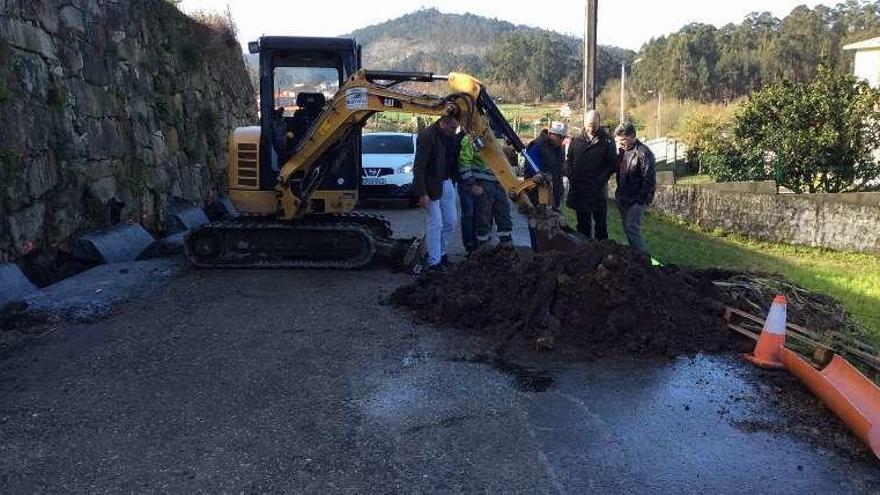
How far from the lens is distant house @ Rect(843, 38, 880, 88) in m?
33.7

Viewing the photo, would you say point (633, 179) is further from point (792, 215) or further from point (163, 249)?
point (792, 215)

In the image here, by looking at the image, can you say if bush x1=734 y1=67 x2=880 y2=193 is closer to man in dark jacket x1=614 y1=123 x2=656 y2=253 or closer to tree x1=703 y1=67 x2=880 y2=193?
tree x1=703 y1=67 x2=880 y2=193

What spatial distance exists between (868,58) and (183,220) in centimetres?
3372

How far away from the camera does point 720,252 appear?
43.1 feet

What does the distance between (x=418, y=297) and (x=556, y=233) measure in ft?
5.08

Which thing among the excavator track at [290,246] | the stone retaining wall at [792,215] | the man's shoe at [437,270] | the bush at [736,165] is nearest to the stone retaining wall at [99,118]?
the excavator track at [290,246]

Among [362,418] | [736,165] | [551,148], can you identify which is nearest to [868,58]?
[736,165]

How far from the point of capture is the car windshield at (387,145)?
55.2ft

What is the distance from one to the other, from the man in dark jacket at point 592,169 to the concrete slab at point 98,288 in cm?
485

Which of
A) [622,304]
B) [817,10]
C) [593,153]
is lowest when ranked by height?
[622,304]

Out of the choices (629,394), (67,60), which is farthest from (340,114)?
(629,394)

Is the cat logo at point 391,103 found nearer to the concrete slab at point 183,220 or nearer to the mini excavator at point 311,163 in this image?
the mini excavator at point 311,163

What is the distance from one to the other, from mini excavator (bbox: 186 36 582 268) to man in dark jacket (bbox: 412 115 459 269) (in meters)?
0.33

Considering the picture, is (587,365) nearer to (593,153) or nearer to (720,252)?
(593,153)
